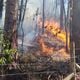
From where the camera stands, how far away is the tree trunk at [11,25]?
6545 mm

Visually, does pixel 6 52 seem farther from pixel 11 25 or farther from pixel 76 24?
pixel 76 24

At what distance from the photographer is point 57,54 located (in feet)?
27.7

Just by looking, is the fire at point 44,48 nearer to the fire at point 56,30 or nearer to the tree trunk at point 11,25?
the fire at point 56,30

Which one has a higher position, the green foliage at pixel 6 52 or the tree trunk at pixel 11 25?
the tree trunk at pixel 11 25

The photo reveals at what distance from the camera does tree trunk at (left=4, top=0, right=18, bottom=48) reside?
6.54 meters

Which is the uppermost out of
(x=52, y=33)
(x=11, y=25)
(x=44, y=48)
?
(x=11, y=25)

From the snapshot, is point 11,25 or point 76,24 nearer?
point 11,25

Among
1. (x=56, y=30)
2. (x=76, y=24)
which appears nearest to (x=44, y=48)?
(x=56, y=30)

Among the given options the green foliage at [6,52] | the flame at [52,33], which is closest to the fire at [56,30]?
the flame at [52,33]

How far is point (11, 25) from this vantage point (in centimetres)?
671

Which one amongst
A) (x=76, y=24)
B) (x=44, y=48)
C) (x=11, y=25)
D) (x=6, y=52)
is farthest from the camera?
(x=44, y=48)

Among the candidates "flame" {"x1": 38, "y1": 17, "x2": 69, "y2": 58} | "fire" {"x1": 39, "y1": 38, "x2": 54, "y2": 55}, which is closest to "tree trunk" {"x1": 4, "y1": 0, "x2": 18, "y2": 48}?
"flame" {"x1": 38, "y1": 17, "x2": 69, "y2": 58}

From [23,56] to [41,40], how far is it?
1.33 m

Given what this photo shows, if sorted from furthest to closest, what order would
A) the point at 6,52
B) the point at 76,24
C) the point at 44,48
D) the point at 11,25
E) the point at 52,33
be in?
the point at 52,33
the point at 44,48
the point at 76,24
the point at 11,25
the point at 6,52
